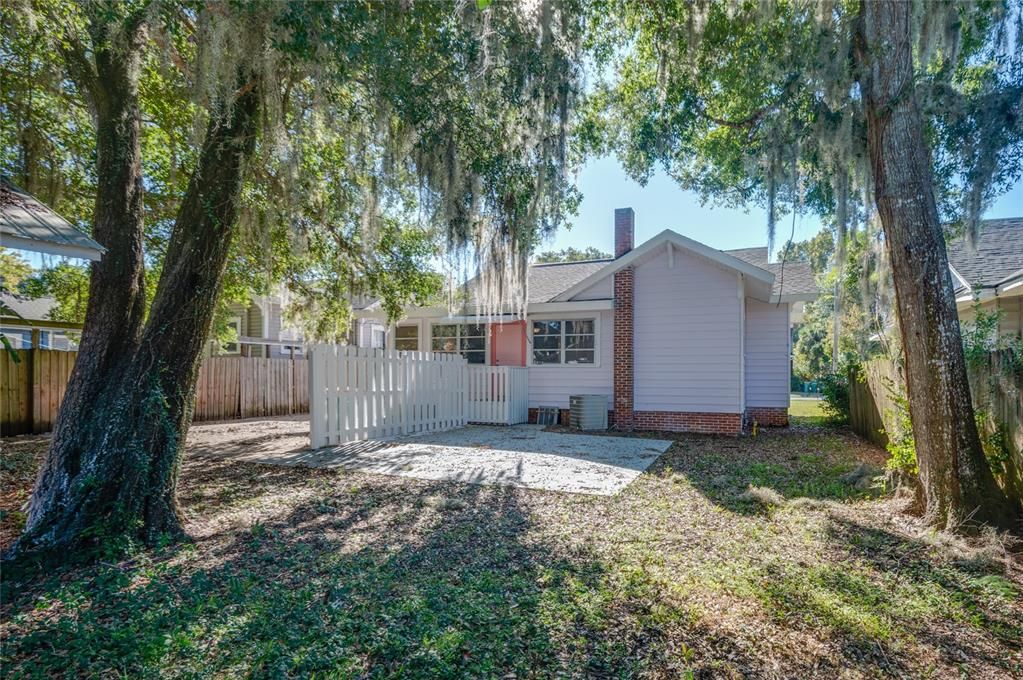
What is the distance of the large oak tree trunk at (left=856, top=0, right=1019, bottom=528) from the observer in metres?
3.81

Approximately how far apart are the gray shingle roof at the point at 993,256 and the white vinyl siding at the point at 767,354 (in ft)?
9.62

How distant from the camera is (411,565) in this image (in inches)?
130

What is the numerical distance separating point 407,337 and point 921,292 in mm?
10697

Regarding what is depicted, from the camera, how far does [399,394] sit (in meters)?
8.78

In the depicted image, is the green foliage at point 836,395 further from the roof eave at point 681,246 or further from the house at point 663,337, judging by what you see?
the roof eave at point 681,246

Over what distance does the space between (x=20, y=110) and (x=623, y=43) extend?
316 inches

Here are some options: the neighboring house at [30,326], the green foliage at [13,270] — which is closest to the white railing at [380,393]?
the neighboring house at [30,326]

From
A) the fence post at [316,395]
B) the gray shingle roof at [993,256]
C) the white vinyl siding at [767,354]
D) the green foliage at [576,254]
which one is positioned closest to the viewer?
the fence post at [316,395]

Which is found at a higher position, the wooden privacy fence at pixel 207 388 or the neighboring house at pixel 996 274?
the neighboring house at pixel 996 274

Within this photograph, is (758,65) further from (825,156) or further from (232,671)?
(232,671)

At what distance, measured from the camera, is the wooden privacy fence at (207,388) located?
884 centimetres

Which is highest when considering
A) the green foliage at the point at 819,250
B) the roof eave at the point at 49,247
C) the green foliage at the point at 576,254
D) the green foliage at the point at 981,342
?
the green foliage at the point at 576,254

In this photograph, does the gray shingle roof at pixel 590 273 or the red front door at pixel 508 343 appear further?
the red front door at pixel 508 343

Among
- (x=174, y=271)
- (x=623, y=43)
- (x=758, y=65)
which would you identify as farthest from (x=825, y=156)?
(x=174, y=271)
